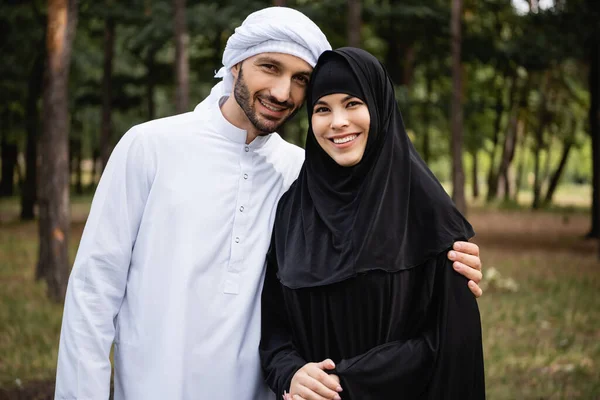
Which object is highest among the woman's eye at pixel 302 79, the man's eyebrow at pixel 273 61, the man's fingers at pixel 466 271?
the man's eyebrow at pixel 273 61

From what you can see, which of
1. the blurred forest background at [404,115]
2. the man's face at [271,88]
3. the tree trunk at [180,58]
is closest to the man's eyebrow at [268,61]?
the man's face at [271,88]

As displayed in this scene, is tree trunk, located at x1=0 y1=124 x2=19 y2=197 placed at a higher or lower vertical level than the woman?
lower

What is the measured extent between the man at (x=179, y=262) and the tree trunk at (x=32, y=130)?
695 inches

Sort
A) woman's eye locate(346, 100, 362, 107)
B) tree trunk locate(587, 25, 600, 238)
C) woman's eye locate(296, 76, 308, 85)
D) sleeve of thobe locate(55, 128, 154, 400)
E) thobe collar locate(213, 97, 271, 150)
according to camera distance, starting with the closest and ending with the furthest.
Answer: woman's eye locate(346, 100, 362, 107) < sleeve of thobe locate(55, 128, 154, 400) < woman's eye locate(296, 76, 308, 85) < thobe collar locate(213, 97, 271, 150) < tree trunk locate(587, 25, 600, 238)

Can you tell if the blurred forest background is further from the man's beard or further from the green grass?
the man's beard

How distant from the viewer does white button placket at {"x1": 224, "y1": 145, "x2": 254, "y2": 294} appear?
2908 mm

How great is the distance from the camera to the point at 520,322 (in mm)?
9375

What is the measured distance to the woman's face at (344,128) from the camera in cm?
267

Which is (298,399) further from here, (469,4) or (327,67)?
(469,4)

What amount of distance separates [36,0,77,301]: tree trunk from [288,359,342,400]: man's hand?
7970 mm

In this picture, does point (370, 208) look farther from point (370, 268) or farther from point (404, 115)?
point (404, 115)

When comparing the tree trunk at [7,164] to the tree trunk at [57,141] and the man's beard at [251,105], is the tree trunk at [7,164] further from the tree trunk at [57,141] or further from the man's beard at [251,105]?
the man's beard at [251,105]

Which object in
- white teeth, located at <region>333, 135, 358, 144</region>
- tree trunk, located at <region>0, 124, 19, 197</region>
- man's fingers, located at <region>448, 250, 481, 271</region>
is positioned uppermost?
white teeth, located at <region>333, 135, 358, 144</region>

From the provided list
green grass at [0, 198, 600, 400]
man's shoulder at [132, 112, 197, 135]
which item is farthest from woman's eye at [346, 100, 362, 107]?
green grass at [0, 198, 600, 400]
